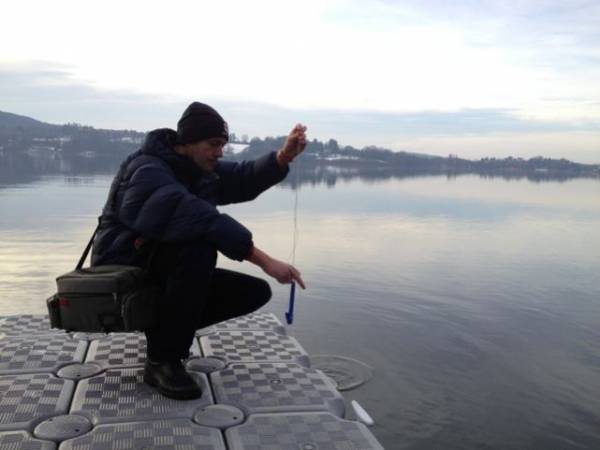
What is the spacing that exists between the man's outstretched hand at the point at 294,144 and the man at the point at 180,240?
0.49 metres

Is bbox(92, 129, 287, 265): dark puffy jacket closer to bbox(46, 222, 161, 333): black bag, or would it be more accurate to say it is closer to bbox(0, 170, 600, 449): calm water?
bbox(46, 222, 161, 333): black bag

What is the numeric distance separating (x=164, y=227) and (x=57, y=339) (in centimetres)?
170

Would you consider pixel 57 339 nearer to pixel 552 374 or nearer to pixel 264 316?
pixel 264 316

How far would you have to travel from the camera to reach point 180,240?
2949mm

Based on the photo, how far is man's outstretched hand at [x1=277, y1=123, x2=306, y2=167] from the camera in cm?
372

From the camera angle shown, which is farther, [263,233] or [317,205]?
[317,205]

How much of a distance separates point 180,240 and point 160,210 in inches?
7.1

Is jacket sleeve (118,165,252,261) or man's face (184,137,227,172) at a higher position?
man's face (184,137,227,172)

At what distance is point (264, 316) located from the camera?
5.00 m

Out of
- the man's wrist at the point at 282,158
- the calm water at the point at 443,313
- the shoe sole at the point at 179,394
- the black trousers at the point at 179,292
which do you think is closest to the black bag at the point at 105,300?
the black trousers at the point at 179,292

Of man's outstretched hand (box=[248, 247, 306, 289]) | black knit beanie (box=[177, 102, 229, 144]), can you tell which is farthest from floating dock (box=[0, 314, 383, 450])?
black knit beanie (box=[177, 102, 229, 144])

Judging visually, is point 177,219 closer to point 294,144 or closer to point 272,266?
point 272,266

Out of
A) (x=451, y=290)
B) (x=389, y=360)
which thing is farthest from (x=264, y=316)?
(x=451, y=290)

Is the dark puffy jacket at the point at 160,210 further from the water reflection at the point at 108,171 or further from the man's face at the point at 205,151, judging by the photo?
the water reflection at the point at 108,171
